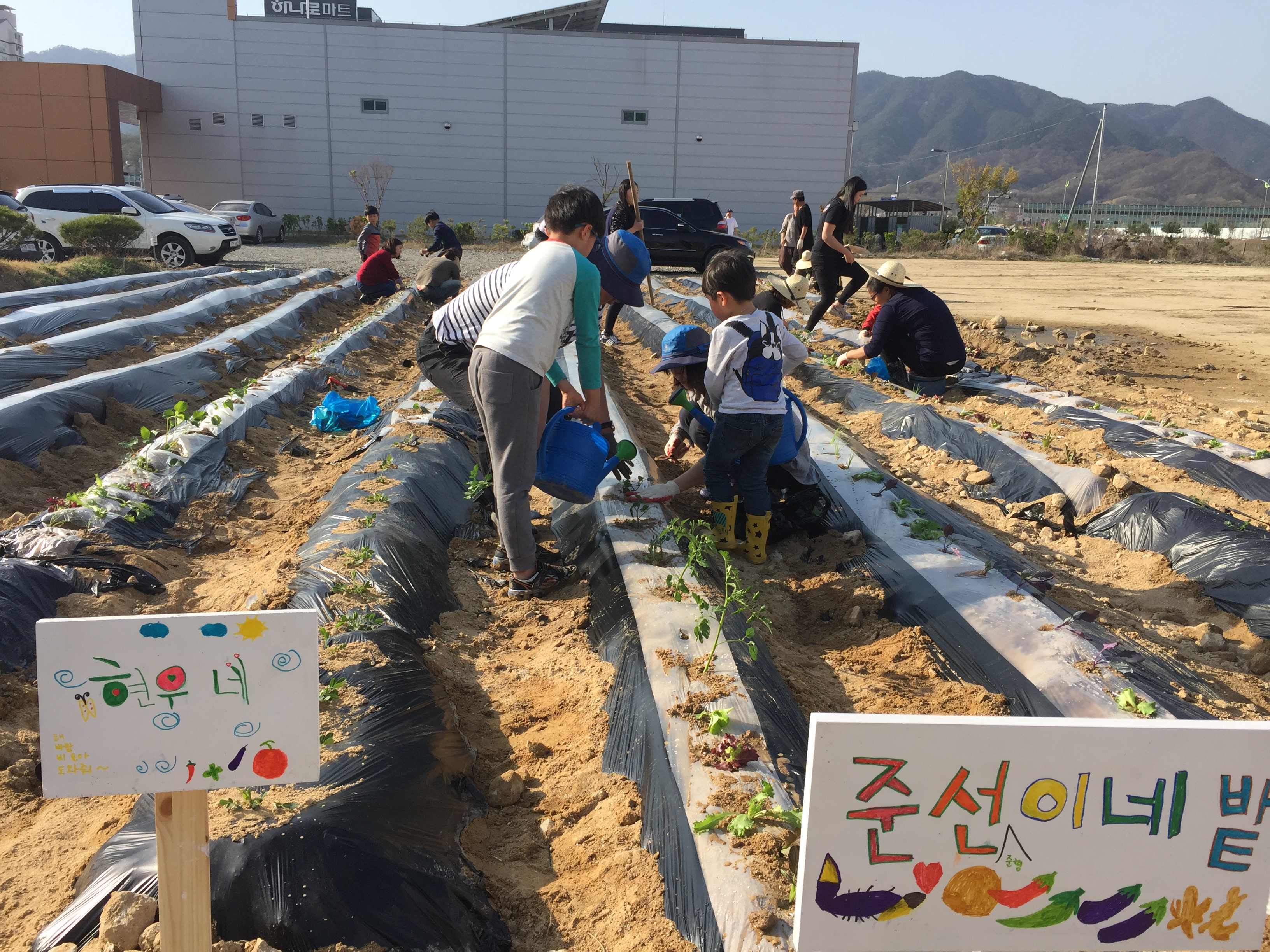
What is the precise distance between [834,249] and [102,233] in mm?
13251

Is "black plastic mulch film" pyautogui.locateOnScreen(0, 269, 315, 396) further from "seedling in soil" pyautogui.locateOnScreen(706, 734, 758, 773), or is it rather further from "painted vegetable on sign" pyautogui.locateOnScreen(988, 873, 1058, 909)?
"painted vegetable on sign" pyautogui.locateOnScreen(988, 873, 1058, 909)

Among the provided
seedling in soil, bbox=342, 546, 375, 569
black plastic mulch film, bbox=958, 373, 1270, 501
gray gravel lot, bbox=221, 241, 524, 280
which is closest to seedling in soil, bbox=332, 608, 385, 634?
seedling in soil, bbox=342, 546, 375, 569

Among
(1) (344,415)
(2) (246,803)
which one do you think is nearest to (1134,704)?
(2) (246,803)

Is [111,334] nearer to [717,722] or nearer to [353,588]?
[353,588]

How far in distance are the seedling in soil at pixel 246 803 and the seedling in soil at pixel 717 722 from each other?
3.67 ft

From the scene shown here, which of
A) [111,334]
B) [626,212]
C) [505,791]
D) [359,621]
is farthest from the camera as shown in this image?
[111,334]

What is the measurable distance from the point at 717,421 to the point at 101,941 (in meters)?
2.81

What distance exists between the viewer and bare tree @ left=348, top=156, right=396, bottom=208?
3038 centimetres

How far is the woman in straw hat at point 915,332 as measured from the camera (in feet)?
22.4

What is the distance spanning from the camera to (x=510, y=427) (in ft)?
11.2

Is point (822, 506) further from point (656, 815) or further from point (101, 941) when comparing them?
point (101, 941)

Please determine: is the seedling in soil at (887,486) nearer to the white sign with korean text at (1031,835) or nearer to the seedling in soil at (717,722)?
the seedling in soil at (717,722)

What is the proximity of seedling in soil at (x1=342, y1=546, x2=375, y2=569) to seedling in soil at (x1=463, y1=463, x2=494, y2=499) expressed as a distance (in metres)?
1.11

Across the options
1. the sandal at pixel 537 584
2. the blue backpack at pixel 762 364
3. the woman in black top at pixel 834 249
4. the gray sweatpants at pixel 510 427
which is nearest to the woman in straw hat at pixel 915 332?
the woman in black top at pixel 834 249
